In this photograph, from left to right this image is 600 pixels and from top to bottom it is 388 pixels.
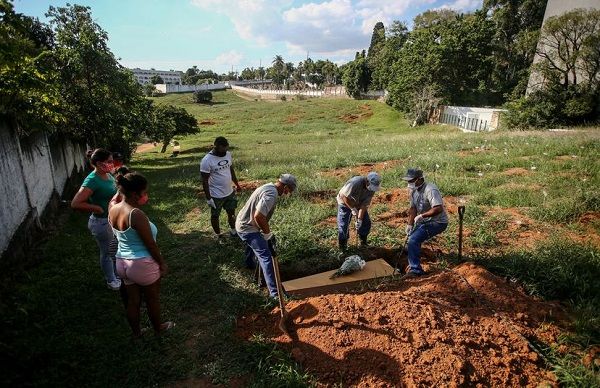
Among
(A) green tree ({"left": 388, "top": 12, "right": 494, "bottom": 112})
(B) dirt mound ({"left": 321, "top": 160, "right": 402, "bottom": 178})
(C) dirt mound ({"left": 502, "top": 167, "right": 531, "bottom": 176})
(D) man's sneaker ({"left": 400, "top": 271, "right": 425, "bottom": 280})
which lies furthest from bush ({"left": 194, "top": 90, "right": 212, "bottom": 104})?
(D) man's sneaker ({"left": 400, "top": 271, "right": 425, "bottom": 280})

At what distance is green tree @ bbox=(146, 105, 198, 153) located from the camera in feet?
64.0

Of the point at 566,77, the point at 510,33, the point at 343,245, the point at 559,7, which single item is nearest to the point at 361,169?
the point at 343,245

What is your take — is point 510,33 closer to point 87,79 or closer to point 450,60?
point 450,60

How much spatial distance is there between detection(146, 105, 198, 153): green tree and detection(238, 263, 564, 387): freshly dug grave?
1637cm

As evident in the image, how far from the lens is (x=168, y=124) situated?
20953 mm

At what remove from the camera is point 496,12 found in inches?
1462

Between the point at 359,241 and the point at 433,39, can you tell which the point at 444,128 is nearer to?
the point at 433,39

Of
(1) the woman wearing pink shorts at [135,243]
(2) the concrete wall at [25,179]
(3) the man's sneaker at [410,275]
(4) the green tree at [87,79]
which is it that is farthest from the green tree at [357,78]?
(1) the woman wearing pink shorts at [135,243]

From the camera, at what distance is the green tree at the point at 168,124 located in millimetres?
19516

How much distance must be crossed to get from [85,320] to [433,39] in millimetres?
34068

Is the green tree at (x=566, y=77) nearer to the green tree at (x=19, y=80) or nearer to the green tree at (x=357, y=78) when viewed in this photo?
the green tree at (x=19, y=80)

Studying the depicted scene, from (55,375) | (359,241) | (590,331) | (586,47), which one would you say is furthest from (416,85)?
(55,375)

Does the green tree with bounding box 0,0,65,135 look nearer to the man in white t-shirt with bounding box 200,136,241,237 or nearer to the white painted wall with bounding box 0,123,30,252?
the white painted wall with bounding box 0,123,30,252

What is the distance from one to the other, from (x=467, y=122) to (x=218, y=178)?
2453 cm
